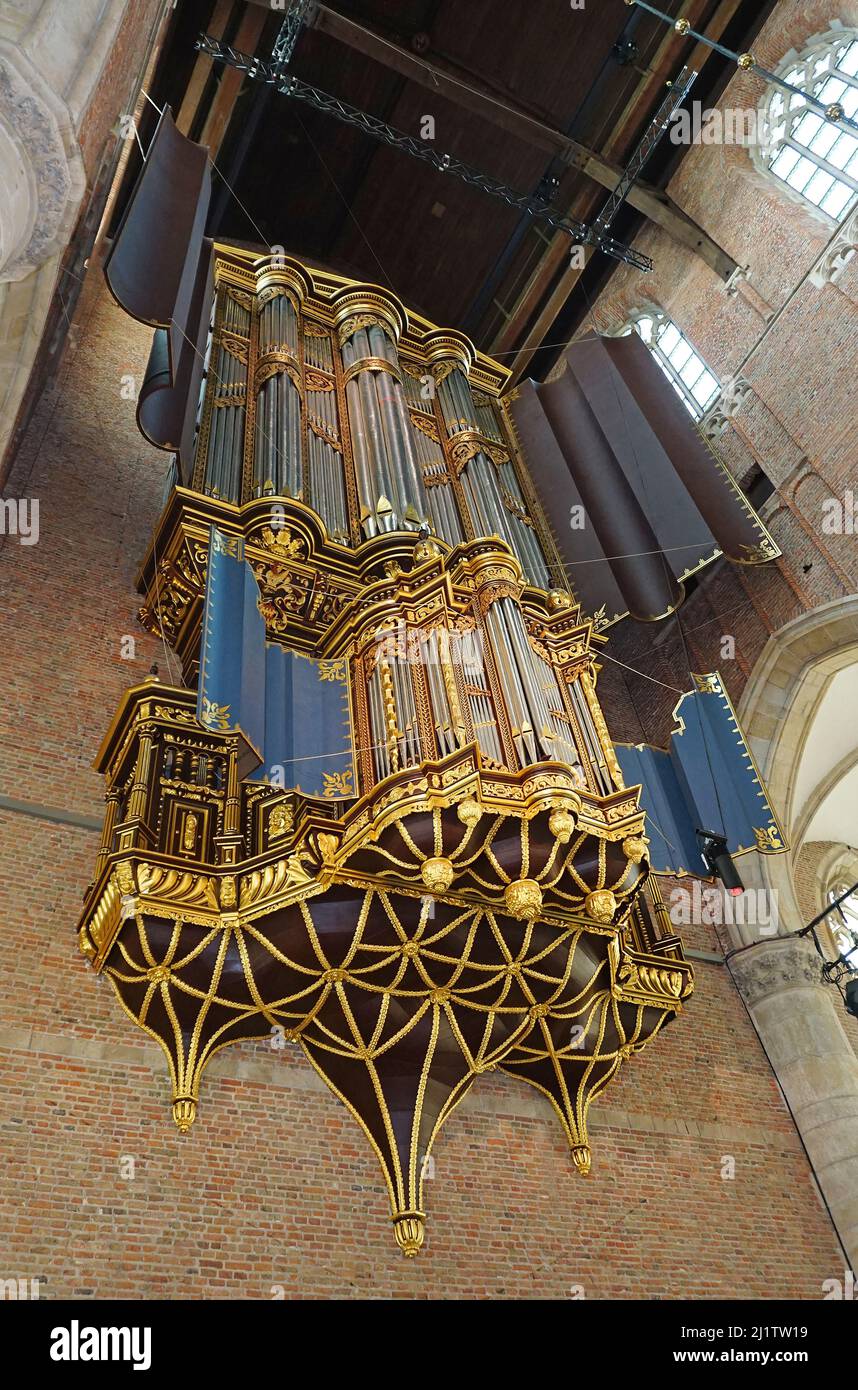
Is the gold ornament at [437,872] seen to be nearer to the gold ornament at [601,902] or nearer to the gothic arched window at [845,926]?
the gold ornament at [601,902]

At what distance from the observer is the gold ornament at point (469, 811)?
7082mm

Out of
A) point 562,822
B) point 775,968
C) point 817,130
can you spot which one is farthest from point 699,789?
point 817,130

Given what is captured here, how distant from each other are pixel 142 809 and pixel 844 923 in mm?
11535

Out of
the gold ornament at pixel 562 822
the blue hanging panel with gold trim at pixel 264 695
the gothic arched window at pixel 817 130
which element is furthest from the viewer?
the gothic arched window at pixel 817 130

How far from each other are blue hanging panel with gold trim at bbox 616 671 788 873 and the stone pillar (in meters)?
2.41

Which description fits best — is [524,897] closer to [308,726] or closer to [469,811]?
[469,811]

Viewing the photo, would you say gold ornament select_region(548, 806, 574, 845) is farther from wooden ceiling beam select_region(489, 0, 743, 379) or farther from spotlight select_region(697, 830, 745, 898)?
wooden ceiling beam select_region(489, 0, 743, 379)

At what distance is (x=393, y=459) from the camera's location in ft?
36.6

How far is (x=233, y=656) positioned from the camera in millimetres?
7824

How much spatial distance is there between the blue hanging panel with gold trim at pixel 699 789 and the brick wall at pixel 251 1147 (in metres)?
2.23

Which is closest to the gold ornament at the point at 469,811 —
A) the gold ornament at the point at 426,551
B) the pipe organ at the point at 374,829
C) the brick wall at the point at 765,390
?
the pipe organ at the point at 374,829

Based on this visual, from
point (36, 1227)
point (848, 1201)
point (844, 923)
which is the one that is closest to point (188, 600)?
point (36, 1227)

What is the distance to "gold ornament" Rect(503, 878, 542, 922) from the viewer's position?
24.4ft

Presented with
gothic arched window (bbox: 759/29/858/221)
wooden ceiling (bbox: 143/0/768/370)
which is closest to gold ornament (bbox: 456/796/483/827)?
gothic arched window (bbox: 759/29/858/221)
